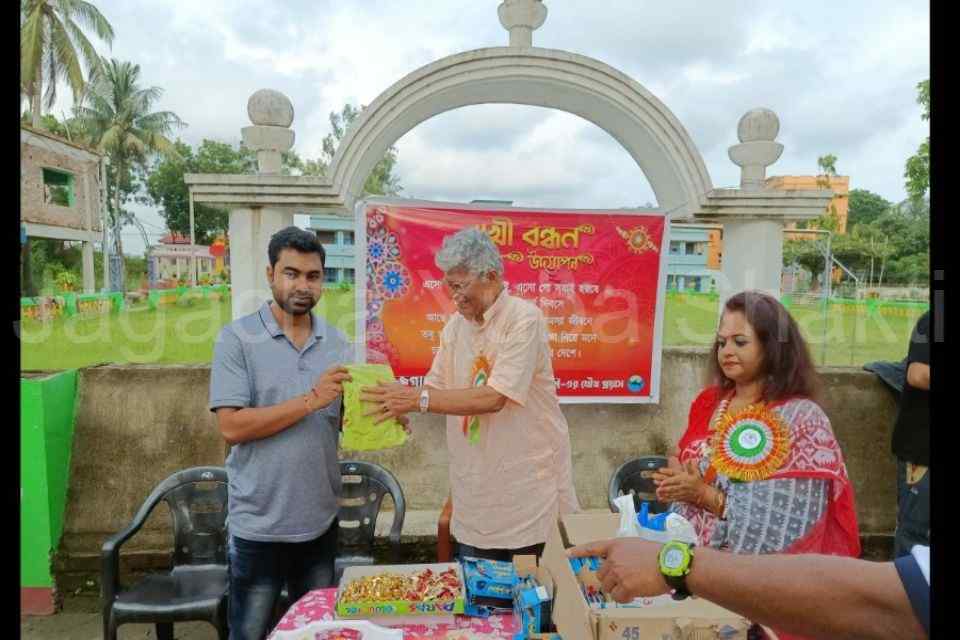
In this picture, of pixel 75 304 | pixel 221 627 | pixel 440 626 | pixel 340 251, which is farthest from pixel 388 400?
pixel 75 304

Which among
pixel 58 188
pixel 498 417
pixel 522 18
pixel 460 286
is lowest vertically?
pixel 498 417

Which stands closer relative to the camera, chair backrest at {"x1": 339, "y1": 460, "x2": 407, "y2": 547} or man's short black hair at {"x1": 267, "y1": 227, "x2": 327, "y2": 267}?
man's short black hair at {"x1": 267, "y1": 227, "x2": 327, "y2": 267}

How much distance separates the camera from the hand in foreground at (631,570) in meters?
1.13

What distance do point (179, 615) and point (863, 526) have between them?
3986 millimetres

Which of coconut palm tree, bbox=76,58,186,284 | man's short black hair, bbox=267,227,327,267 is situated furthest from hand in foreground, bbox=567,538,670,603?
coconut palm tree, bbox=76,58,186,284

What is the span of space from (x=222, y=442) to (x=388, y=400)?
2073mm

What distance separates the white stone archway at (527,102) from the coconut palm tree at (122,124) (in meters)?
31.9

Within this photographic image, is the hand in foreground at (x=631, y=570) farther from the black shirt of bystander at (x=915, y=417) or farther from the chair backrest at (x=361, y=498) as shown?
the black shirt of bystander at (x=915, y=417)

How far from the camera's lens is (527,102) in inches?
148

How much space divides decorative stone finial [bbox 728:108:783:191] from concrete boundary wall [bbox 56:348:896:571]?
1.15 meters

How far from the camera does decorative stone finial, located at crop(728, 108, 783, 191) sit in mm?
3543

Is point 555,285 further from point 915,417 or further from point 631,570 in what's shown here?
point 631,570

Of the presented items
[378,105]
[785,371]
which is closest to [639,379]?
[785,371]

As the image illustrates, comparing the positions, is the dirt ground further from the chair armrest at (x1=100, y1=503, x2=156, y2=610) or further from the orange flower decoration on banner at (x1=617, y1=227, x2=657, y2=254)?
the orange flower decoration on banner at (x1=617, y1=227, x2=657, y2=254)
